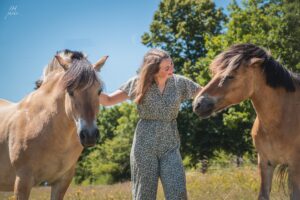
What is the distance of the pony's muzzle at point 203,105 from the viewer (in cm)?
551

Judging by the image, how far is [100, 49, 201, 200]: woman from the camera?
17.5ft

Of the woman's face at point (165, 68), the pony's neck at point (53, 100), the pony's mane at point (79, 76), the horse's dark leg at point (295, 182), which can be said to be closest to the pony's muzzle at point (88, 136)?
the pony's mane at point (79, 76)

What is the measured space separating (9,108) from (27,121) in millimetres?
860

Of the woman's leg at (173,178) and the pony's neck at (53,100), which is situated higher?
the pony's neck at (53,100)

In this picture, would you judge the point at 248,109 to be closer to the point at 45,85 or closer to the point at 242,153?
the point at 242,153

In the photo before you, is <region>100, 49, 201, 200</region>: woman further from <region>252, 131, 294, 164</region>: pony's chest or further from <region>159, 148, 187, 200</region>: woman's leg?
<region>252, 131, 294, 164</region>: pony's chest

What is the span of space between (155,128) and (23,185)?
1701 millimetres

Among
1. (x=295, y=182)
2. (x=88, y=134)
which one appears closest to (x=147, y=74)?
(x=88, y=134)

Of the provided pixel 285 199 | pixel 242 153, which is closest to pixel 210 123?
pixel 242 153

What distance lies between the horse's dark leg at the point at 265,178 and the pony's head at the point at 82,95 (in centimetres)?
235

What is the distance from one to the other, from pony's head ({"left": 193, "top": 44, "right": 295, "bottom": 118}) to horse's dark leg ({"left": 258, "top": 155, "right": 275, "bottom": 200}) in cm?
90

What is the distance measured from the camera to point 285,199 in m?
7.61

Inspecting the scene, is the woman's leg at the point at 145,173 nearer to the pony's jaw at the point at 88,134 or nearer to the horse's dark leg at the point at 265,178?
the pony's jaw at the point at 88,134

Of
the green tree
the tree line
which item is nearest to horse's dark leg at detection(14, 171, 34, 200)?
the tree line
